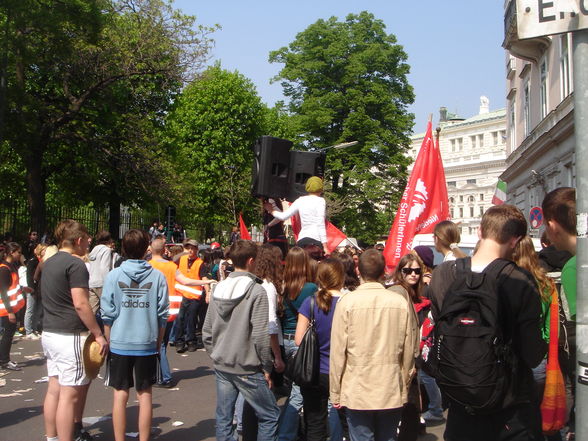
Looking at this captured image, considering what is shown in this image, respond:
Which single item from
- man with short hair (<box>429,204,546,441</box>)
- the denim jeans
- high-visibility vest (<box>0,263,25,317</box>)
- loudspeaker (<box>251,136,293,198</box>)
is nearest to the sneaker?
high-visibility vest (<box>0,263,25,317</box>)

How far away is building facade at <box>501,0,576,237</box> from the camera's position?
2556 centimetres

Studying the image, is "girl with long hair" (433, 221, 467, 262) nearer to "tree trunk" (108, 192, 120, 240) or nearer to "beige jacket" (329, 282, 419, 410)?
"beige jacket" (329, 282, 419, 410)

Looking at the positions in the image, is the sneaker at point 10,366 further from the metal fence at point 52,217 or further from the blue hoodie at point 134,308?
the metal fence at point 52,217

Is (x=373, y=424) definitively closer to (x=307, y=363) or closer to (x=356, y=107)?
(x=307, y=363)

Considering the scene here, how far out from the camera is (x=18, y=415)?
7605mm

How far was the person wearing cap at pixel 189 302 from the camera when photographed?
1268 cm

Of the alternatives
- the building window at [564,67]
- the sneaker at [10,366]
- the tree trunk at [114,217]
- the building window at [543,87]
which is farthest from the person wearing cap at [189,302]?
the building window at [543,87]

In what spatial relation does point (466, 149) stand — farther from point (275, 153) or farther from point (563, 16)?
point (563, 16)

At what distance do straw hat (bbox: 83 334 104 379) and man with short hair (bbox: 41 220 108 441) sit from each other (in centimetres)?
4

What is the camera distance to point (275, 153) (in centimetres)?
964

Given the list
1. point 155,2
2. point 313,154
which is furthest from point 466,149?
point 313,154

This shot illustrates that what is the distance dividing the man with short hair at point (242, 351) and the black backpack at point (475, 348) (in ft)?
6.95

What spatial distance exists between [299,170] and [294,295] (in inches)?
150

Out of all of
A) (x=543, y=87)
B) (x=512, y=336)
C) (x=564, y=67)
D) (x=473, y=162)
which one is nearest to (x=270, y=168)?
(x=512, y=336)
